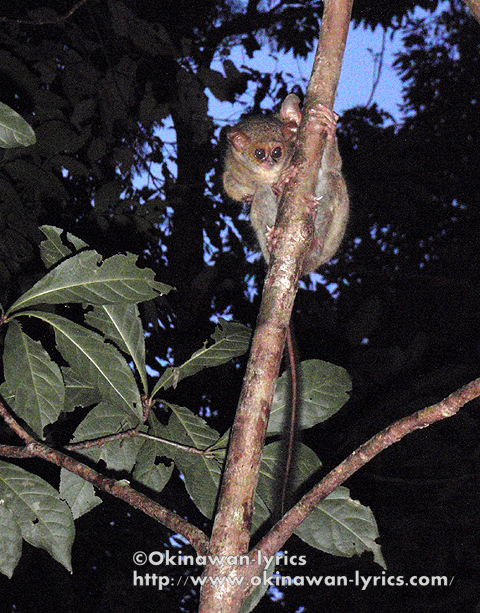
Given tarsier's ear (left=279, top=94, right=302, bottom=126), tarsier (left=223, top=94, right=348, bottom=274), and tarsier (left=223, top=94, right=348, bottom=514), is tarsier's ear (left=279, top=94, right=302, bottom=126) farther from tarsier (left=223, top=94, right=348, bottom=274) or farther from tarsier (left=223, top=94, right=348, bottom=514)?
tarsier (left=223, top=94, right=348, bottom=274)

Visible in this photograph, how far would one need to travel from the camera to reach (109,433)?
1.94 meters

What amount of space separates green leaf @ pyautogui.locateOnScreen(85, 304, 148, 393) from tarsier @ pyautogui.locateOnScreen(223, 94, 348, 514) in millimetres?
1219

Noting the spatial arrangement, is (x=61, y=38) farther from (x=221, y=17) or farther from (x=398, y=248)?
(x=398, y=248)

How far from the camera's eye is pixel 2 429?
14.2 ft

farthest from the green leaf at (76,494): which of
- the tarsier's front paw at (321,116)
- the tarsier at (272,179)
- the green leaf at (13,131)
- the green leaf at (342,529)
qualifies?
the tarsier at (272,179)

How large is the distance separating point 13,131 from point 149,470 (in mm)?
1137

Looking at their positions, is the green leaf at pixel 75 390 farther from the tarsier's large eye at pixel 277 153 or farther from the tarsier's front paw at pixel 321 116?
the tarsier's large eye at pixel 277 153

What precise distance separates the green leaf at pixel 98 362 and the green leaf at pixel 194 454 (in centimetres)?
19

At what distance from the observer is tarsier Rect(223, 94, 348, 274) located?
316 centimetres

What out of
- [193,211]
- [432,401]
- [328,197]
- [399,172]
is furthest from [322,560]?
[399,172]

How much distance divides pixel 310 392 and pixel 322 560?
3357 millimetres

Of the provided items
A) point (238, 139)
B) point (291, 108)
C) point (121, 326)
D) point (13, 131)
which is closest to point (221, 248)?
point (238, 139)

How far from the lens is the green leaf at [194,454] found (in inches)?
70.7

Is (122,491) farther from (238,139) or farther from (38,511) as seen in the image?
(238,139)
